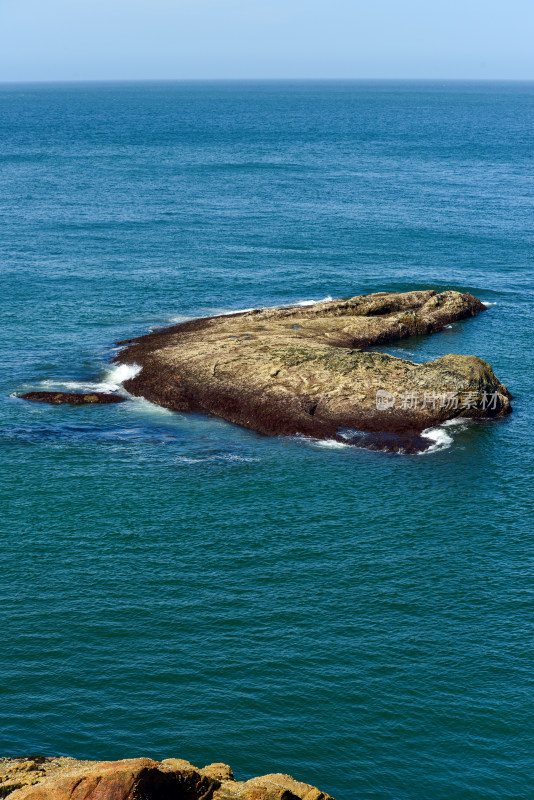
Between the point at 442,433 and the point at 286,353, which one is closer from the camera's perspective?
the point at 442,433

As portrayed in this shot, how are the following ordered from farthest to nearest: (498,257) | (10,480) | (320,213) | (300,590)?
(320,213)
(498,257)
(10,480)
(300,590)

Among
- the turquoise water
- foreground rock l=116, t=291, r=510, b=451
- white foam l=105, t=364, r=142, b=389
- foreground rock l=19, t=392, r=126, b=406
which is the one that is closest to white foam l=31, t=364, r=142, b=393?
white foam l=105, t=364, r=142, b=389

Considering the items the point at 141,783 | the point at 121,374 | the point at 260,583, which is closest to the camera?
the point at 141,783

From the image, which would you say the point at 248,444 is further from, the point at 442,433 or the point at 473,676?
the point at 473,676

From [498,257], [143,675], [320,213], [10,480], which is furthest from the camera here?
[320,213]

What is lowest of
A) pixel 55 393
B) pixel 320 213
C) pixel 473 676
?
pixel 473 676

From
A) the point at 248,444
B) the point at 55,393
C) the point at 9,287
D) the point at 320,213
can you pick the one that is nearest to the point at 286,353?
the point at 248,444

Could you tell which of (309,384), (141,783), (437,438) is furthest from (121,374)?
(141,783)

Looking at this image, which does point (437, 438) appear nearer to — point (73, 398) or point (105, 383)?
point (105, 383)
